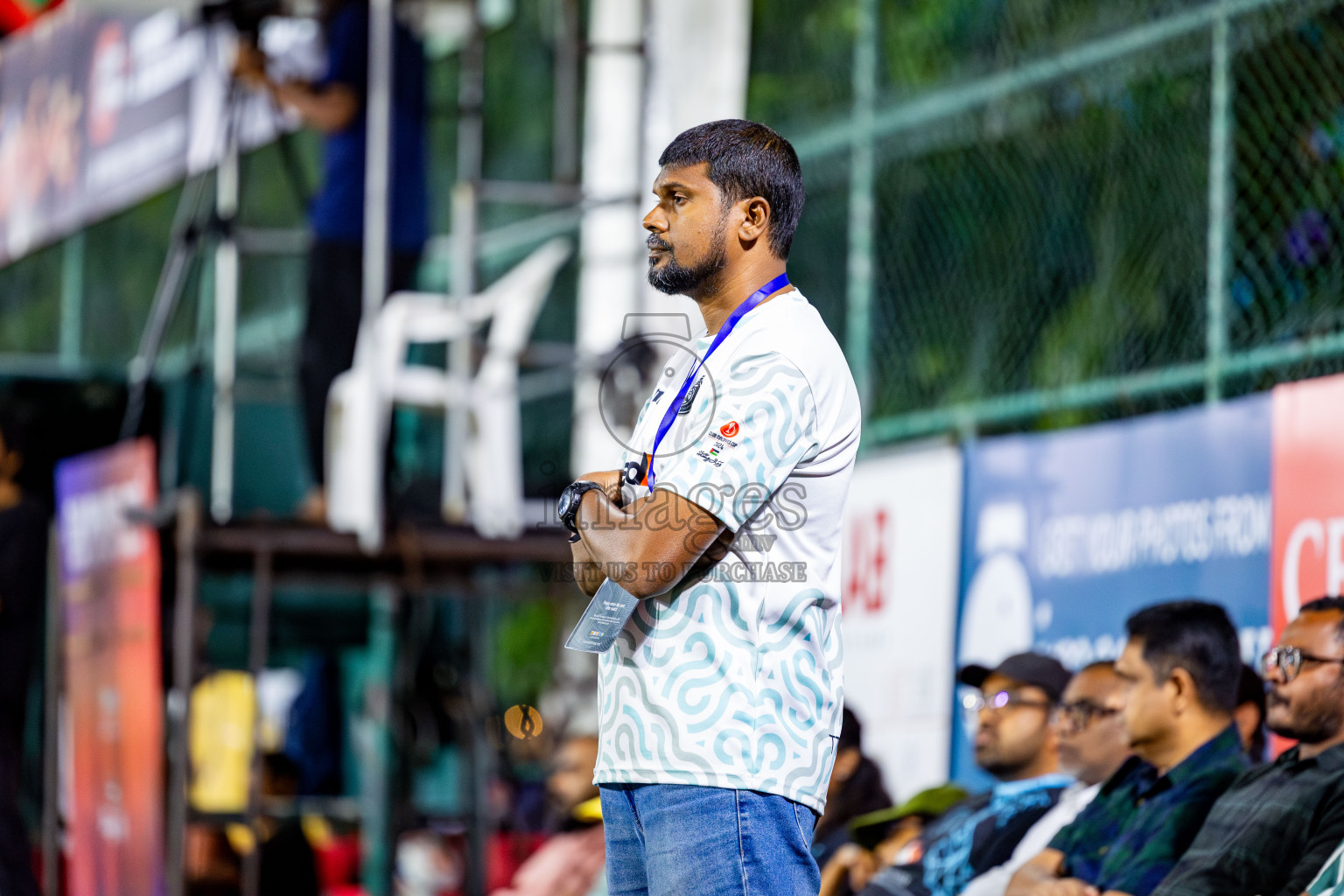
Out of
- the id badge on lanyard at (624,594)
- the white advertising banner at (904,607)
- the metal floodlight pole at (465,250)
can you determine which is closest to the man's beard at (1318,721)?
the id badge on lanyard at (624,594)

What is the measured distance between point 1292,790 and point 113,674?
5.32 meters

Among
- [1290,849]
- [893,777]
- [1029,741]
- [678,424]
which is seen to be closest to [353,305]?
[893,777]

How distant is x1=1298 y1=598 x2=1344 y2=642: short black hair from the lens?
440 cm

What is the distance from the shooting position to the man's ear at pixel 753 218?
2.97 metres

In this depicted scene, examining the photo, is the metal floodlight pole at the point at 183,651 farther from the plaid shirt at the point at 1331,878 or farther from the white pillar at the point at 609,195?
the plaid shirt at the point at 1331,878

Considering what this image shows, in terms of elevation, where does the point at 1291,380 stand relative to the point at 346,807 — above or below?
above

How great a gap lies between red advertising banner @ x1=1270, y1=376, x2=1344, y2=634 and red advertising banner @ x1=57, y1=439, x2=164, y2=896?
435 cm

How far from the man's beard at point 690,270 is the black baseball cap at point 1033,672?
3.06 meters

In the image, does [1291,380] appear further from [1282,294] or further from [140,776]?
[140,776]

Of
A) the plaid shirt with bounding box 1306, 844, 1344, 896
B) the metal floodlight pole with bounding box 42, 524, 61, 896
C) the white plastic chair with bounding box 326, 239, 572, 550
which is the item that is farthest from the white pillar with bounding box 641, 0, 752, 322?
the plaid shirt with bounding box 1306, 844, 1344, 896

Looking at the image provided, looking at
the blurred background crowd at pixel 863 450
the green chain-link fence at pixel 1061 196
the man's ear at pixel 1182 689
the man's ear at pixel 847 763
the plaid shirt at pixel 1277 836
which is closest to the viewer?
the plaid shirt at pixel 1277 836

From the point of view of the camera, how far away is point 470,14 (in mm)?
8227

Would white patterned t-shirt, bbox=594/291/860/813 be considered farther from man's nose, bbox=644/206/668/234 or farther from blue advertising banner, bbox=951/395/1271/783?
blue advertising banner, bbox=951/395/1271/783

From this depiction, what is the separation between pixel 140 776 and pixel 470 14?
3.47 metres
